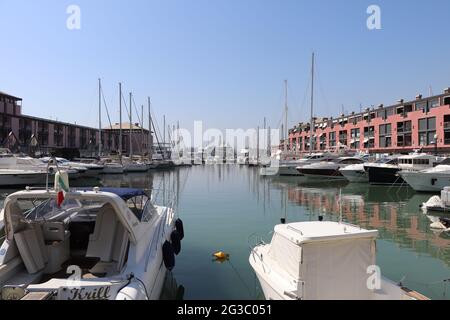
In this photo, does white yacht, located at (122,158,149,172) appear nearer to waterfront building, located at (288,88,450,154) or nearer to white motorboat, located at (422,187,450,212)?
waterfront building, located at (288,88,450,154)

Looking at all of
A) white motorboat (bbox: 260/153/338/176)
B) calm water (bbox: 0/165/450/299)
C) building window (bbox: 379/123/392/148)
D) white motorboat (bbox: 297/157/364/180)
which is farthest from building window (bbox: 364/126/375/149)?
calm water (bbox: 0/165/450/299)

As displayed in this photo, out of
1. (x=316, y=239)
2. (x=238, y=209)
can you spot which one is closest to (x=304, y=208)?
(x=238, y=209)

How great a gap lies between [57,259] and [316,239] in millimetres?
5575

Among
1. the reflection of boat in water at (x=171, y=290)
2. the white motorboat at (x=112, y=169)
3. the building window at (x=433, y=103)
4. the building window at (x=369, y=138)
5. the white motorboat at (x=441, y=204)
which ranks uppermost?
the building window at (x=433, y=103)

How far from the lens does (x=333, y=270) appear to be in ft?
22.6

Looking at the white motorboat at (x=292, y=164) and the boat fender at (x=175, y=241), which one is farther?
the white motorboat at (x=292, y=164)

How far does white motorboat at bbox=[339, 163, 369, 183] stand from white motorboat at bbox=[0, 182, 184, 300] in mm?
38681

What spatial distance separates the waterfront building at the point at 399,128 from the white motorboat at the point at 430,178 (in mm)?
23293

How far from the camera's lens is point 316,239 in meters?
6.82

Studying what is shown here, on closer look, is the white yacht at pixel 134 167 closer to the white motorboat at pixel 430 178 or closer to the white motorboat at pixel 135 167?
the white motorboat at pixel 135 167

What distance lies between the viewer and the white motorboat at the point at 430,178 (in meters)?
31.8

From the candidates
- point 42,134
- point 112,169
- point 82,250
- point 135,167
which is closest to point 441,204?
point 82,250

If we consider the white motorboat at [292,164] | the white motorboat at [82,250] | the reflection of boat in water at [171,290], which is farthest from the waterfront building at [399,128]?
the white motorboat at [82,250]

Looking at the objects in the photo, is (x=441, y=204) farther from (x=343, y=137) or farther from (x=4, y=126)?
(x=343, y=137)
